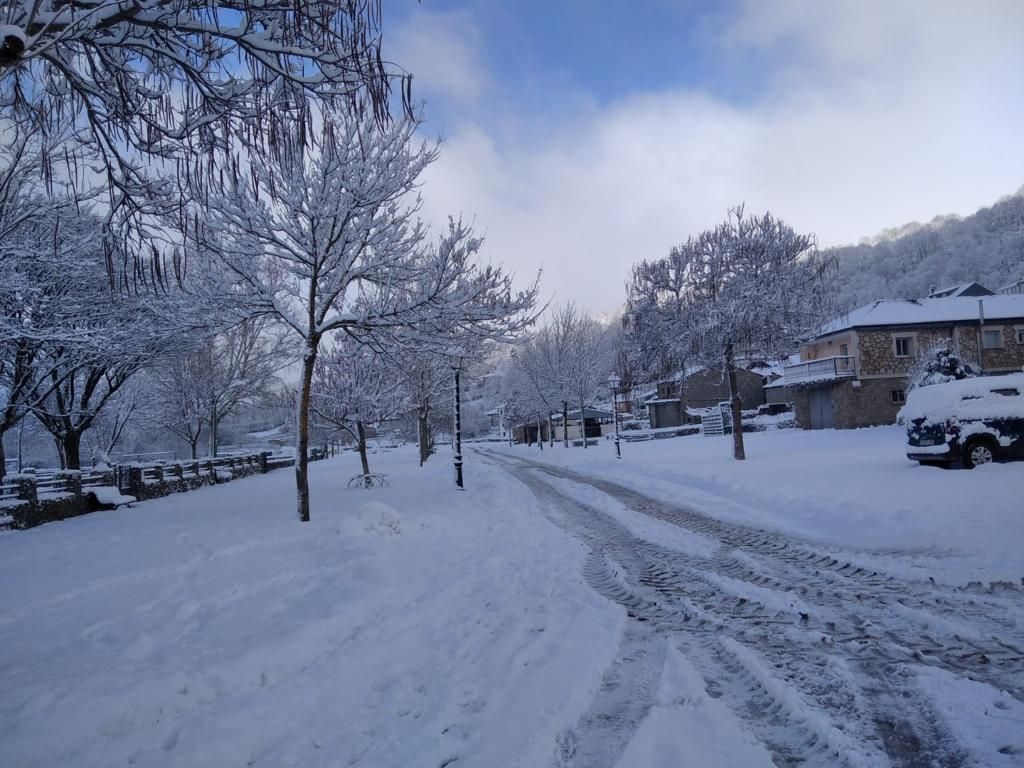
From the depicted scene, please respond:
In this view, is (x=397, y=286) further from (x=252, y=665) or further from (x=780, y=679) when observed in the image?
(x=780, y=679)

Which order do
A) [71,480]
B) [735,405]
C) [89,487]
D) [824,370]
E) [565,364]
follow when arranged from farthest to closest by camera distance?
[565,364], [824,370], [735,405], [89,487], [71,480]

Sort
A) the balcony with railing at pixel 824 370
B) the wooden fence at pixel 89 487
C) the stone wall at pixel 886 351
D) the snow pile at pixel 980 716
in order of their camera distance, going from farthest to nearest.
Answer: the stone wall at pixel 886 351
the balcony with railing at pixel 824 370
the wooden fence at pixel 89 487
the snow pile at pixel 980 716

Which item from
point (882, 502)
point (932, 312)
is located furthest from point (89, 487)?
point (932, 312)

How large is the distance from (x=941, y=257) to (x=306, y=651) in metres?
81.6

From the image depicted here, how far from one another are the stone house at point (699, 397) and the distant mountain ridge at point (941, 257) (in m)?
10.7

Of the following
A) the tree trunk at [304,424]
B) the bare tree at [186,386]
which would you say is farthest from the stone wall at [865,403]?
the bare tree at [186,386]

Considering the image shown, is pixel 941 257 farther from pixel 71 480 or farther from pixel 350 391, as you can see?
pixel 71 480

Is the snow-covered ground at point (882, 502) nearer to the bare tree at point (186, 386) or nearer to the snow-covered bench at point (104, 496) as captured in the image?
the snow-covered bench at point (104, 496)

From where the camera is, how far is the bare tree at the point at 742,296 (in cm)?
1802

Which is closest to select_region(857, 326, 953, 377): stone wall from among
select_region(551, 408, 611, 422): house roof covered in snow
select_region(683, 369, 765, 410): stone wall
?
select_region(683, 369, 765, 410): stone wall

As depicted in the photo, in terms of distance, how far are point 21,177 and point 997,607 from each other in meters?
16.0

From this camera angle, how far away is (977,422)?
439 inches

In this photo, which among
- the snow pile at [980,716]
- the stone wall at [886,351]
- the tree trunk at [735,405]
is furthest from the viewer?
the stone wall at [886,351]

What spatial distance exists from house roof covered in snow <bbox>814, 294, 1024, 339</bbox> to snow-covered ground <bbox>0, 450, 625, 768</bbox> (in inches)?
1178
